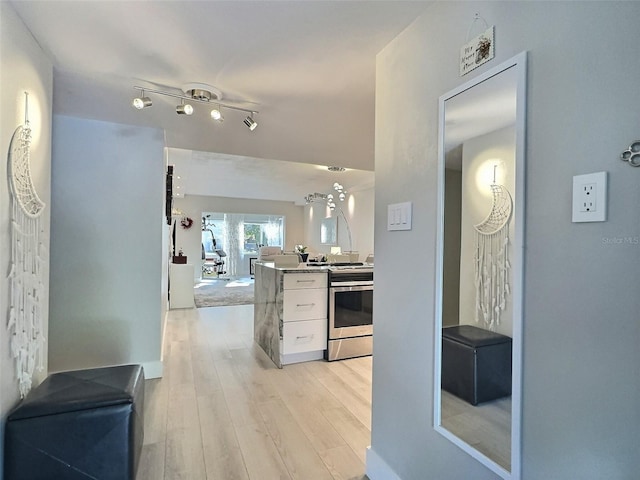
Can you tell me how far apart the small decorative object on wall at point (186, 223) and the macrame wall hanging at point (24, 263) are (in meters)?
7.89

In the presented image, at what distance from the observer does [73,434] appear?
4.79 ft

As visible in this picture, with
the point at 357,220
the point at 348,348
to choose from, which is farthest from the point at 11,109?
the point at 357,220

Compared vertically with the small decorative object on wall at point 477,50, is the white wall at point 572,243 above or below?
below

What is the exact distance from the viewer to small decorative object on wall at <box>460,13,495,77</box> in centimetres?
112

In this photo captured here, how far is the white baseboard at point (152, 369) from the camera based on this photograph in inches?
116

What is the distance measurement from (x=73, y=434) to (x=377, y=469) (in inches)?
53.7

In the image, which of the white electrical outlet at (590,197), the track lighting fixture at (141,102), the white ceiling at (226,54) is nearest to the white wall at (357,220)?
the white ceiling at (226,54)

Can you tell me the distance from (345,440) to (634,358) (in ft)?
5.50

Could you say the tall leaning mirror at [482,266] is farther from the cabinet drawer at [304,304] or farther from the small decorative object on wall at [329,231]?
the small decorative object on wall at [329,231]

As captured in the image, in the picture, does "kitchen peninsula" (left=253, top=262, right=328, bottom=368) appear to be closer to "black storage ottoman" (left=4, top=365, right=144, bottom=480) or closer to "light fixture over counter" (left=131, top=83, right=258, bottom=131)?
"light fixture over counter" (left=131, top=83, right=258, bottom=131)

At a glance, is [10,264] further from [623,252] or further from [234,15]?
[623,252]

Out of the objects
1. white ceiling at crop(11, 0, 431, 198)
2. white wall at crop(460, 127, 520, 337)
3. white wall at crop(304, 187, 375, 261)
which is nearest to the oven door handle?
white ceiling at crop(11, 0, 431, 198)

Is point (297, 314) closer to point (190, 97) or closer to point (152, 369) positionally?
point (152, 369)

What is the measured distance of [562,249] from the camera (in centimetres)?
89
